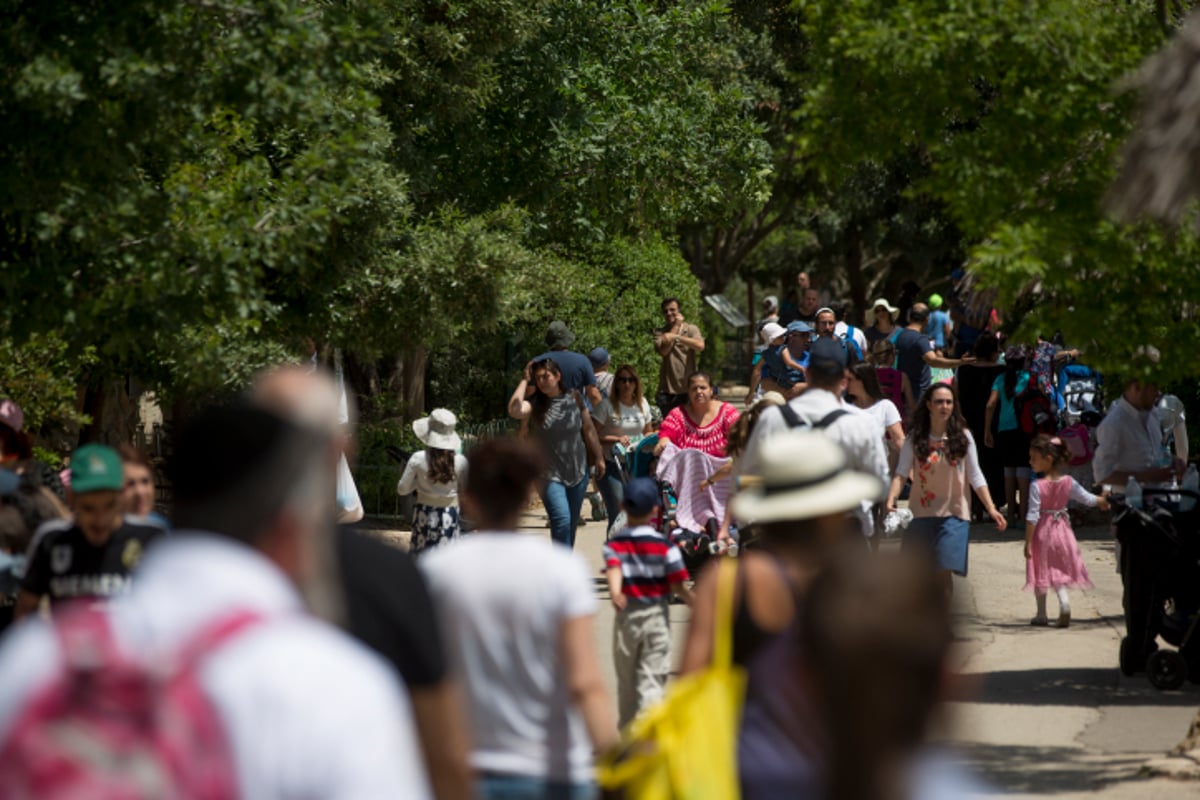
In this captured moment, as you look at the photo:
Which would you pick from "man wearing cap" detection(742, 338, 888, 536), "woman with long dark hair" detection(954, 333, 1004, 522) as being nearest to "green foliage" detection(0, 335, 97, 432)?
"man wearing cap" detection(742, 338, 888, 536)

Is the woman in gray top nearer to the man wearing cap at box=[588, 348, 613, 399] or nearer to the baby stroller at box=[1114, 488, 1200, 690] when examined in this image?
the man wearing cap at box=[588, 348, 613, 399]

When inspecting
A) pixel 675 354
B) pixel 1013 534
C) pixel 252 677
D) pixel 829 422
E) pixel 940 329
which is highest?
pixel 940 329

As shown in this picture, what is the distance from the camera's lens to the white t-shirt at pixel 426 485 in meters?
10.4

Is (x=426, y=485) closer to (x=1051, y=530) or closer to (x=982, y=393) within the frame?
(x=1051, y=530)

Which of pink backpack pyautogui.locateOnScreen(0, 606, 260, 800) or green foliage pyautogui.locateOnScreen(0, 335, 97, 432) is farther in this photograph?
green foliage pyautogui.locateOnScreen(0, 335, 97, 432)

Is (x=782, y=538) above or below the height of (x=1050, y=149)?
below

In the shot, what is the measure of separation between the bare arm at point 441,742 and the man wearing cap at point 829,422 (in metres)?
4.64

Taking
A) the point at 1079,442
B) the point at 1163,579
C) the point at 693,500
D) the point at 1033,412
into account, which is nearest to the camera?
the point at 1163,579

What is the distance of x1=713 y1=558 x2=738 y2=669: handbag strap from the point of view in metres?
4.21

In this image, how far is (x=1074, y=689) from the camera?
989cm

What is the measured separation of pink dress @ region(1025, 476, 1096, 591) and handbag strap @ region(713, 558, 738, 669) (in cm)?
777

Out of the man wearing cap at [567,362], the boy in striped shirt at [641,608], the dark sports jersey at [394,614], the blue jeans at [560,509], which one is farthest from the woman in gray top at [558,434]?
the dark sports jersey at [394,614]

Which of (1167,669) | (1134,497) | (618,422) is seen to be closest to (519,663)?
(1134,497)

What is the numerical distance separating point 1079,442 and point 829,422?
360 inches
